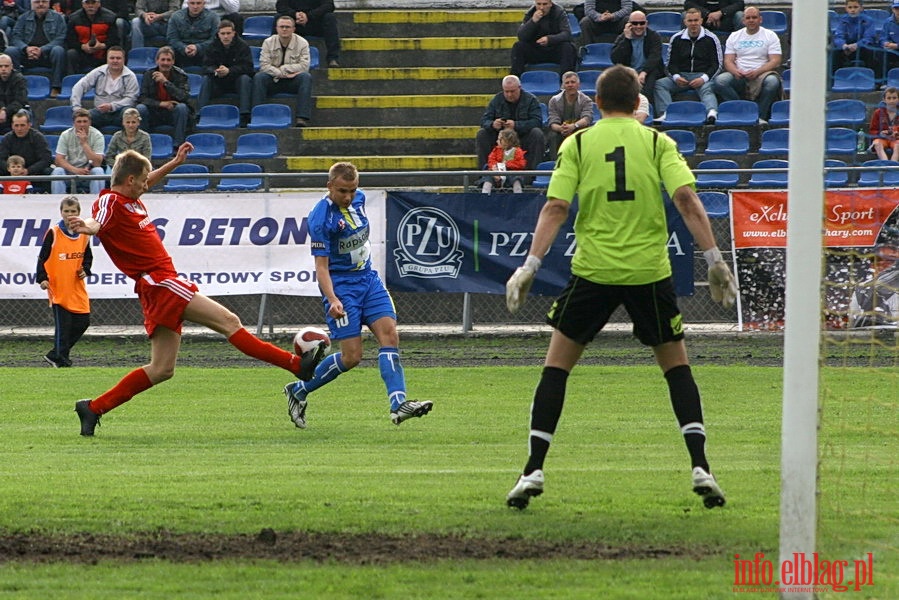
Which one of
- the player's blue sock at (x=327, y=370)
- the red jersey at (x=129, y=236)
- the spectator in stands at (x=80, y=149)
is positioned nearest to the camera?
the red jersey at (x=129, y=236)

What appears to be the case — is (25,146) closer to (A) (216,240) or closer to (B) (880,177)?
(A) (216,240)

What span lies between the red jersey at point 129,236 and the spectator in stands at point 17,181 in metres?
8.84

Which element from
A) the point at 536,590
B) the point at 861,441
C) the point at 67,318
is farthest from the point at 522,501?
the point at 67,318

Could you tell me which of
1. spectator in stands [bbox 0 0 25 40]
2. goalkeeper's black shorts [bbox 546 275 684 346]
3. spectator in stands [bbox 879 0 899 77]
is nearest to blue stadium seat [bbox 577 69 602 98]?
spectator in stands [bbox 879 0 899 77]

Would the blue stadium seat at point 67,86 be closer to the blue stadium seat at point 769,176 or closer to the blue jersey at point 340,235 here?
the blue stadium seat at point 769,176

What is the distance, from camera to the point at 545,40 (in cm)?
2216

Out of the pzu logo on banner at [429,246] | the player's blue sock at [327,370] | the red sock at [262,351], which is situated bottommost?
the pzu logo on banner at [429,246]

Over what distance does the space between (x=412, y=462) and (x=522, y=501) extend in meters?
1.95

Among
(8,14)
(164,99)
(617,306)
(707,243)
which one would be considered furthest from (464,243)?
(8,14)

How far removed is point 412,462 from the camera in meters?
8.92

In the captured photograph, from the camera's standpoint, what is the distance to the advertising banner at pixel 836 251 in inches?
630

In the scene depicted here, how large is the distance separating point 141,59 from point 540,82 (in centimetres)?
682

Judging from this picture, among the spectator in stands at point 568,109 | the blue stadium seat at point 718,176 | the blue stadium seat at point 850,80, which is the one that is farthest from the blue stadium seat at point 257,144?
the blue stadium seat at point 850,80

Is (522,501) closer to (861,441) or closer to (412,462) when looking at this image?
(412,462)
